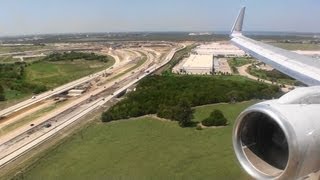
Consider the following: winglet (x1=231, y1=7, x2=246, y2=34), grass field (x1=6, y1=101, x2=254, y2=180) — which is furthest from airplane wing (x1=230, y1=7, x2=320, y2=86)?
grass field (x1=6, y1=101, x2=254, y2=180)

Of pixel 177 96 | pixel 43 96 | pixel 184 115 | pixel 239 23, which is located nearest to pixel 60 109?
pixel 43 96

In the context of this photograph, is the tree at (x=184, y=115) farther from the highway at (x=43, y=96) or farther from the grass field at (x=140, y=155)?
the highway at (x=43, y=96)

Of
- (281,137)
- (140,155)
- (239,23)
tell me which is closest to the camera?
(281,137)

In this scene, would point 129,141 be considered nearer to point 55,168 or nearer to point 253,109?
point 55,168

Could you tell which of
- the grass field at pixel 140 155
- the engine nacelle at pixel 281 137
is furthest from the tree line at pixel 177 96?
the engine nacelle at pixel 281 137

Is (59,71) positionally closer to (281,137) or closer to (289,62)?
(289,62)

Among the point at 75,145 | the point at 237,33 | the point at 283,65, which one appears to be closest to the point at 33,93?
the point at 75,145
